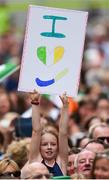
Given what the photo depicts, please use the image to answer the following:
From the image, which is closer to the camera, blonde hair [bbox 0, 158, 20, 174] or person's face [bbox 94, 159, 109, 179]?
person's face [bbox 94, 159, 109, 179]

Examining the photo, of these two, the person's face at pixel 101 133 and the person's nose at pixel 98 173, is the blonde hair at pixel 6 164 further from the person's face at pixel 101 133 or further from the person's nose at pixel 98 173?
the person's face at pixel 101 133

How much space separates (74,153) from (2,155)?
40.5 inches

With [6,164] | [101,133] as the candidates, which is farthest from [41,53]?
[101,133]

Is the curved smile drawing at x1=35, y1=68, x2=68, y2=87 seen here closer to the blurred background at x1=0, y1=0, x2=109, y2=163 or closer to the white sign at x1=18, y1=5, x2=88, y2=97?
the white sign at x1=18, y1=5, x2=88, y2=97

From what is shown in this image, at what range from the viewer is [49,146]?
11.1m

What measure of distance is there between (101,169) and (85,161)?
1.00m

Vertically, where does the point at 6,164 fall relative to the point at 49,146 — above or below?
below

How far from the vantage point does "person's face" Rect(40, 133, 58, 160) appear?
11078 mm

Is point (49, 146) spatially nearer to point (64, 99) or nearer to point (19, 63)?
point (64, 99)

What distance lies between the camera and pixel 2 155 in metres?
12.4

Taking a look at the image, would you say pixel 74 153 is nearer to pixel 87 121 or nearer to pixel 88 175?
pixel 88 175

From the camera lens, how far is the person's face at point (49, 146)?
1108 centimetres

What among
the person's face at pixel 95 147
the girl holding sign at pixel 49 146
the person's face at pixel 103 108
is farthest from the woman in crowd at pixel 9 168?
the person's face at pixel 103 108

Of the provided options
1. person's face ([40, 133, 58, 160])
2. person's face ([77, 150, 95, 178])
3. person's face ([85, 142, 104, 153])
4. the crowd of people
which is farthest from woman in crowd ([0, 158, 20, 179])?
person's face ([85, 142, 104, 153])
